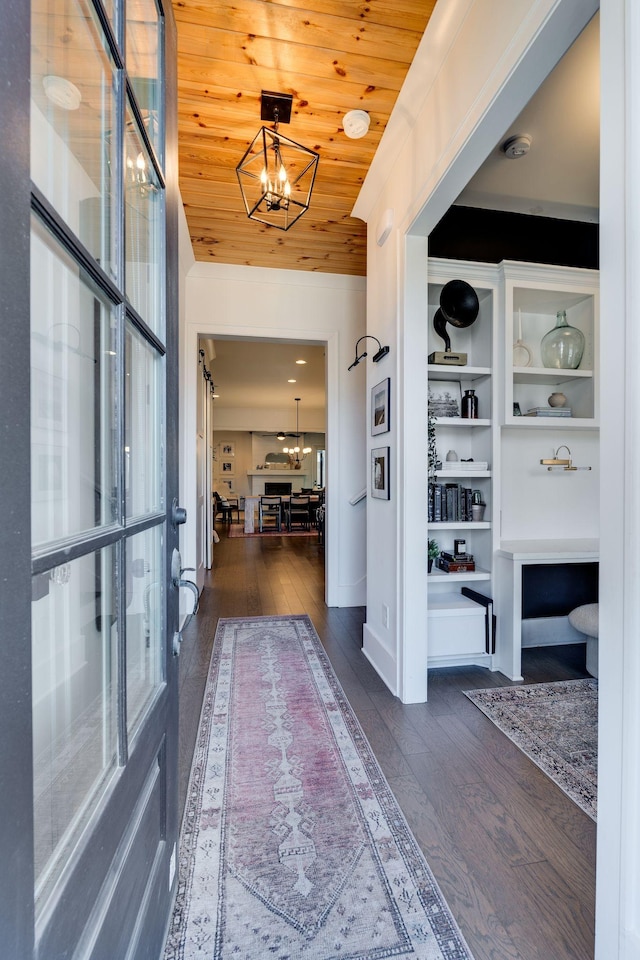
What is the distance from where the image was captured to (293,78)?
2041mm

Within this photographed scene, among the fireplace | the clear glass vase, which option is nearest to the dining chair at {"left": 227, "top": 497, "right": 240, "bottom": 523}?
the fireplace

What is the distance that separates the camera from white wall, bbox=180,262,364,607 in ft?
12.7

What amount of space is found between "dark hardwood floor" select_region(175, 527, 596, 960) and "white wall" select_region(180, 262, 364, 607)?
110 cm

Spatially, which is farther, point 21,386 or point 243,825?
point 243,825

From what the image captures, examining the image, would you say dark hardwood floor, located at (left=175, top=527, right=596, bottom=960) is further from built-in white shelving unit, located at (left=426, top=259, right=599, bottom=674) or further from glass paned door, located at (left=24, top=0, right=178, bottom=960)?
glass paned door, located at (left=24, top=0, right=178, bottom=960)

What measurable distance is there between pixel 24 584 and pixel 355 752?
75.7 inches

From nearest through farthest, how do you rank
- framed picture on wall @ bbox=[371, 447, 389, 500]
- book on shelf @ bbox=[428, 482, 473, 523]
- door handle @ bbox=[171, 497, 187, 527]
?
door handle @ bbox=[171, 497, 187, 527] → framed picture on wall @ bbox=[371, 447, 389, 500] → book on shelf @ bbox=[428, 482, 473, 523]

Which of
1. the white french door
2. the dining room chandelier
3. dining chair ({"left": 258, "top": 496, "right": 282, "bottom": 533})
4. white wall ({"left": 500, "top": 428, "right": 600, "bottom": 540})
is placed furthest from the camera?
the dining room chandelier

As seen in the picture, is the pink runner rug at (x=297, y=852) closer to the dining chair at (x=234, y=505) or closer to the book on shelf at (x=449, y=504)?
the book on shelf at (x=449, y=504)

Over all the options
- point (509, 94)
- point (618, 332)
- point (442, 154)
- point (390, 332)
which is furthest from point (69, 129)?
point (390, 332)

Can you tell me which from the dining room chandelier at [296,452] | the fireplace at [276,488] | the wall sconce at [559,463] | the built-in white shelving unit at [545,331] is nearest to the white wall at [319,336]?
the built-in white shelving unit at [545,331]

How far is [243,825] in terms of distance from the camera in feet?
5.01

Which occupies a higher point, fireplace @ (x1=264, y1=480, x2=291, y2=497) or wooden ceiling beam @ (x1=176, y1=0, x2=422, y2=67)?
wooden ceiling beam @ (x1=176, y1=0, x2=422, y2=67)

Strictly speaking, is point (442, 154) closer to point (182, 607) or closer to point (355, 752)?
point (355, 752)
